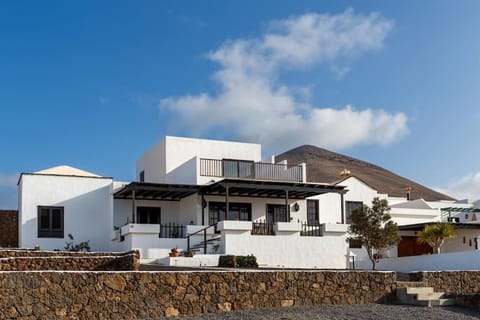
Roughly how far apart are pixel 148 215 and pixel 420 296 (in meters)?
18.6

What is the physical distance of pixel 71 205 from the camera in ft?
101

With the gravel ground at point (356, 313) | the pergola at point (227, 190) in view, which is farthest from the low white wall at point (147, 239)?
the gravel ground at point (356, 313)

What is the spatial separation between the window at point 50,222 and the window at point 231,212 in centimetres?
691

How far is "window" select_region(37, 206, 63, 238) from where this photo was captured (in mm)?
30250

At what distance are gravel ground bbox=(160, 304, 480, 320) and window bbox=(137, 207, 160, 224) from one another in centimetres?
1835

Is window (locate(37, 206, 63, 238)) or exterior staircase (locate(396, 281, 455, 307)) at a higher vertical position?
window (locate(37, 206, 63, 238))

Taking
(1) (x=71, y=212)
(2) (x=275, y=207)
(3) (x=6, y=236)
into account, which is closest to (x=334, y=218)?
(2) (x=275, y=207)

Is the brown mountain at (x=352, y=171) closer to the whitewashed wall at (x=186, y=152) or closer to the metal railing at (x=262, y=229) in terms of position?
the whitewashed wall at (x=186, y=152)

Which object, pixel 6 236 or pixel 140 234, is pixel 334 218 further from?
pixel 6 236

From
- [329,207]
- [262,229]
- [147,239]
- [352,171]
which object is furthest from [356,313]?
[352,171]

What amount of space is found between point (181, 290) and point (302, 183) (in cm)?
1774

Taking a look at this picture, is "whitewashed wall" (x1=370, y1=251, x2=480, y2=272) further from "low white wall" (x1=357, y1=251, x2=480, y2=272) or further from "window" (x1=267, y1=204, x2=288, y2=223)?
"window" (x1=267, y1=204, x2=288, y2=223)

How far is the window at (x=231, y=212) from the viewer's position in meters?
32.6

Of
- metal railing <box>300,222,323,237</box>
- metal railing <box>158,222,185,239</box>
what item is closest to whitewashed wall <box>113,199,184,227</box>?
metal railing <box>158,222,185,239</box>
